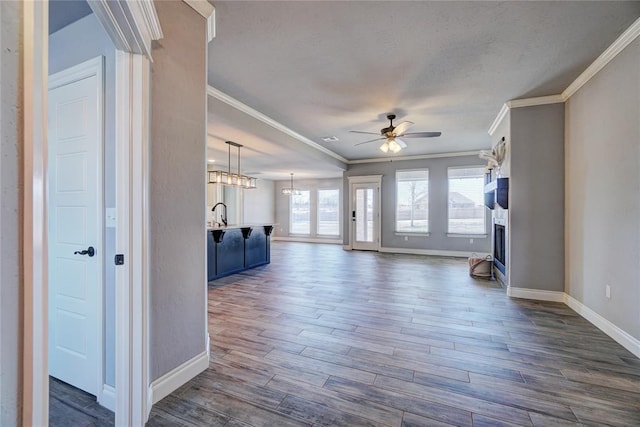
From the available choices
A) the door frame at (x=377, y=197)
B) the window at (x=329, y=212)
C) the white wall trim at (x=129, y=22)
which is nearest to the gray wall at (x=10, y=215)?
the white wall trim at (x=129, y=22)

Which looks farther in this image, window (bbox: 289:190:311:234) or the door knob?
window (bbox: 289:190:311:234)

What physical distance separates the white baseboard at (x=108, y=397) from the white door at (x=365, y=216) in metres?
7.26

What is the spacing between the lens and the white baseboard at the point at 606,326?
241 cm

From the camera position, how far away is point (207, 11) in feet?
6.82

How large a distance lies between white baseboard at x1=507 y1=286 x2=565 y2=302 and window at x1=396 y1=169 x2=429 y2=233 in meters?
3.86

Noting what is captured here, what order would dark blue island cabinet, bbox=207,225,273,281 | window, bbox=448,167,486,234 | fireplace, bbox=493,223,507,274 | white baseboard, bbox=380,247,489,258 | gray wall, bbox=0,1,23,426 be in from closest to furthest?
gray wall, bbox=0,1,23,426
fireplace, bbox=493,223,507,274
dark blue island cabinet, bbox=207,225,273,281
window, bbox=448,167,486,234
white baseboard, bbox=380,247,489,258

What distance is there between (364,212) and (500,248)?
4.17 m

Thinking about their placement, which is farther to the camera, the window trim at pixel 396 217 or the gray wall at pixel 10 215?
the window trim at pixel 396 217

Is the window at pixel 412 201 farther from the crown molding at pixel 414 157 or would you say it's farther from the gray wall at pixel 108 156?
the gray wall at pixel 108 156

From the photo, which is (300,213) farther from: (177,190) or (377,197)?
(177,190)

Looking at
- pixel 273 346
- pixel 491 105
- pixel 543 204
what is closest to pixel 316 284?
pixel 273 346

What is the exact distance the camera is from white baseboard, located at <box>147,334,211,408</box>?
175 centimetres

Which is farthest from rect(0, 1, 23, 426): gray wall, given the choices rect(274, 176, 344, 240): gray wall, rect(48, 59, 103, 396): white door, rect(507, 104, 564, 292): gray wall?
rect(274, 176, 344, 240): gray wall

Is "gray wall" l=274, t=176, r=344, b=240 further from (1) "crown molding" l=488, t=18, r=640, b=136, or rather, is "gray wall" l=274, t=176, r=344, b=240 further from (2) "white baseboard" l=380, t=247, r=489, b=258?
(1) "crown molding" l=488, t=18, r=640, b=136
